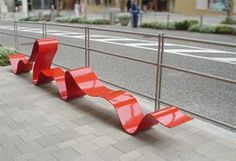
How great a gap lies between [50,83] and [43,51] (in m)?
0.64

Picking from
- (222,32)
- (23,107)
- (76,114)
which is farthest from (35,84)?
(222,32)

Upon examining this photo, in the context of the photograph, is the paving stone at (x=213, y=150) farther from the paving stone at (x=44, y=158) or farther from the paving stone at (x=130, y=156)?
the paving stone at (x=44, y=158)

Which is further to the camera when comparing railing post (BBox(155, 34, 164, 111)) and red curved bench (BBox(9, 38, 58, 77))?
red curved bench (BBox(9, 38, 58, 77))

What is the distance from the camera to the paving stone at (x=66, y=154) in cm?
368

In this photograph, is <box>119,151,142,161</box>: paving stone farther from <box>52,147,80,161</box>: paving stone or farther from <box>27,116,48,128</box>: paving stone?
<box>27,116,48,128</box>: paving stone

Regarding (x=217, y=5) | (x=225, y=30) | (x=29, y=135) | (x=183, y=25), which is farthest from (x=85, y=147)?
(x=217, y=5)

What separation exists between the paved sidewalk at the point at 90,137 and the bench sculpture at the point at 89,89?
0.61 feet

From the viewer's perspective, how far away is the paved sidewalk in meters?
3.75

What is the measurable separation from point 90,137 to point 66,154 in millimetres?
504

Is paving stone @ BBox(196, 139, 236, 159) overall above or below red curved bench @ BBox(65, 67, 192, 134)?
below

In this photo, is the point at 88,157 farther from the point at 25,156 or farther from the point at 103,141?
the point at 25,156

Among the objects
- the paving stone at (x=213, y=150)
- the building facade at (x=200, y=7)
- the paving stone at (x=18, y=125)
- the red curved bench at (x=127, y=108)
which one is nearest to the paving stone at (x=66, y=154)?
the red curved bench at (x=127, y=108)

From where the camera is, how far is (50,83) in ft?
21.8

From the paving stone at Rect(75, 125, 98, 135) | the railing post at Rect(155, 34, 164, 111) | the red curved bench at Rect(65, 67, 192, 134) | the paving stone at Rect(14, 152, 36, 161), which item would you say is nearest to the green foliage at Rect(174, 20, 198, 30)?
the red curved bench at Rect(65, 67, 192, 134)
